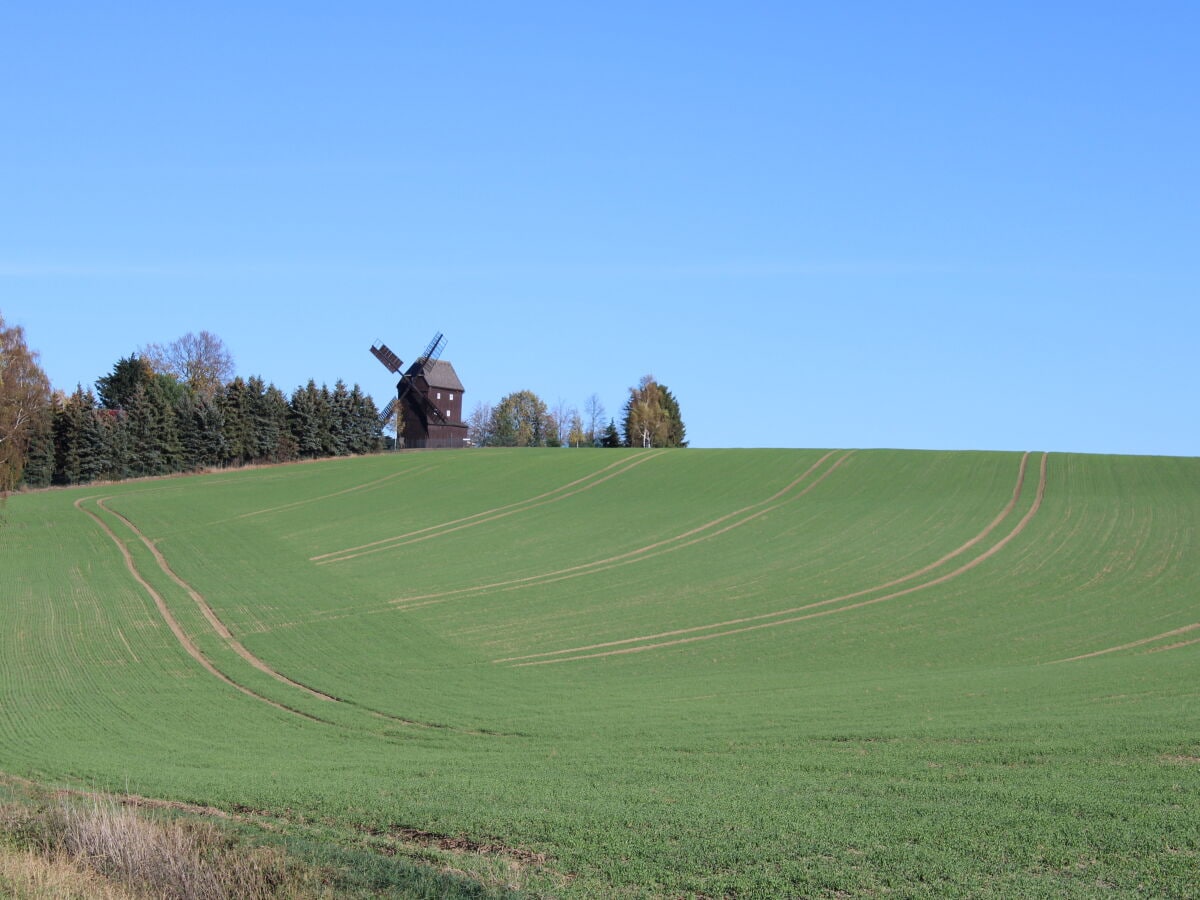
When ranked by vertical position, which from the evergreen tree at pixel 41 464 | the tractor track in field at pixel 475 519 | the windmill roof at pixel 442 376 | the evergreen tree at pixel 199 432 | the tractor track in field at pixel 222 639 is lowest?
the tractor track in field at pixel 222 639

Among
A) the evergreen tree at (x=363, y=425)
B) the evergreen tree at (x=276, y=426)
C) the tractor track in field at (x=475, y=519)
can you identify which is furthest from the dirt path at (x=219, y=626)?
the evergreen tree at (x=363, y=425)

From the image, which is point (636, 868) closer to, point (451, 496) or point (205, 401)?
point (451, 496)

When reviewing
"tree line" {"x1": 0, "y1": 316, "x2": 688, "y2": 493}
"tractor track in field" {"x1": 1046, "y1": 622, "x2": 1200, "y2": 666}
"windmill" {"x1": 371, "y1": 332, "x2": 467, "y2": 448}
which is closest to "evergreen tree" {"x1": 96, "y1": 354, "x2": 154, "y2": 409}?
"tree line" {"x1": 0, "y1": 316, "x2": 688, "y2": 493}

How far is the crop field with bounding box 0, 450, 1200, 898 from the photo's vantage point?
12938mm

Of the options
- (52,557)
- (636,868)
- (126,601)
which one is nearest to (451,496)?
(52,557)

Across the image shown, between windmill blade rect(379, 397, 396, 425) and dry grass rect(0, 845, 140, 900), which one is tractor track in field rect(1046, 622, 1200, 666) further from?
windmill blade rect(379, 397, 396, 425)

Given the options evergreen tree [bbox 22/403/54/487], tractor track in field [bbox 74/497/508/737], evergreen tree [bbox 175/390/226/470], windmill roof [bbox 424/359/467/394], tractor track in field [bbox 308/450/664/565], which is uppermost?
windmill roof [bbox 424/359/467/394]

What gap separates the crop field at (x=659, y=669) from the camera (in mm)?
12938

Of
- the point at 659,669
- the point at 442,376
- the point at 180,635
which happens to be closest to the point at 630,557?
the point at 659,669

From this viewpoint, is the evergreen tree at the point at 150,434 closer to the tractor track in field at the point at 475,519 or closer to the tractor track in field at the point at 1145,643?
the tractor track in field at the point at 475,519

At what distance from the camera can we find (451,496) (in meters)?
72.8

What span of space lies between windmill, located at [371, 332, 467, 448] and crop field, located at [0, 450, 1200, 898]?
32.2 m

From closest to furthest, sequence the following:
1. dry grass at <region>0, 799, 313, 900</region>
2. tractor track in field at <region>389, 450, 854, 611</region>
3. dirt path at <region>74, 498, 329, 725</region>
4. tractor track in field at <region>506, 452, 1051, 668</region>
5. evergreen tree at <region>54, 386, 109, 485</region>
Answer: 1. dry grass at <region>0, 799, 313, 900</region>
2. dirt path at <region>74, 498, 329, 725</region>
3. tractor track in field at <region>506, 452, 1051, 668</region>
4. tractor track in field at <region>389, 450, 854, 611</region>
5. evergreen tree at <region>54, 386, 109, 485</region>

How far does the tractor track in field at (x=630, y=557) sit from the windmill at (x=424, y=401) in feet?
157
